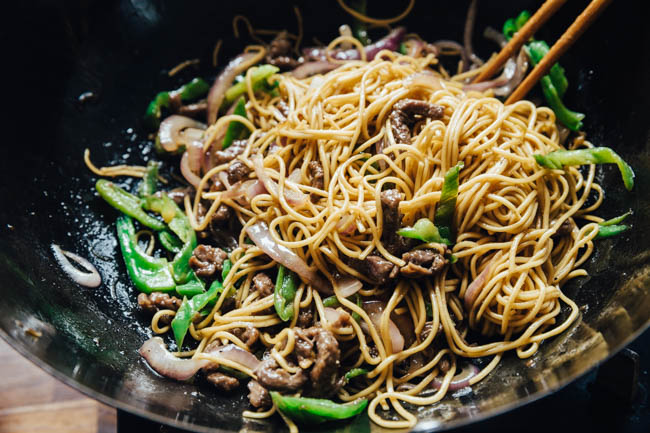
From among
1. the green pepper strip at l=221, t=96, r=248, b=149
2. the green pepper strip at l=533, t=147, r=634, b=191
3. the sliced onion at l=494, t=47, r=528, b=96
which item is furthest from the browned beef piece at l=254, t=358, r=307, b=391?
the sliced onion at l=494, t=47, r=528, b=96

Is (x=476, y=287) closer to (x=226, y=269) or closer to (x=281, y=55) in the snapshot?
(x=226, y=269)

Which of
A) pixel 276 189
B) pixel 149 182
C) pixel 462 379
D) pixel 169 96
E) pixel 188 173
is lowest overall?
pixel 462 379

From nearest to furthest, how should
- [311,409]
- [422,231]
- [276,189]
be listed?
[311,409]
[422,231]
[276,189]

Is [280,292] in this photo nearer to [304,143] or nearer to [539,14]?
[304,143]

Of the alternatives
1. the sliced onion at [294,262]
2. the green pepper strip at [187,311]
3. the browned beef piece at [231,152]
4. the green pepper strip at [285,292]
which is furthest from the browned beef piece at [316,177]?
the green pepper strip at [187,311]

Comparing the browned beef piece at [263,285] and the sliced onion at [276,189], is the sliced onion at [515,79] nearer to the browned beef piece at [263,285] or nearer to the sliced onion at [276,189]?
the sliced onion at [276,189]

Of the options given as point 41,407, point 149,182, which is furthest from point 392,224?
point 41,407

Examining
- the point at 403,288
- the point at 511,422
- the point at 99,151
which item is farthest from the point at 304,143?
the point at 511,422
